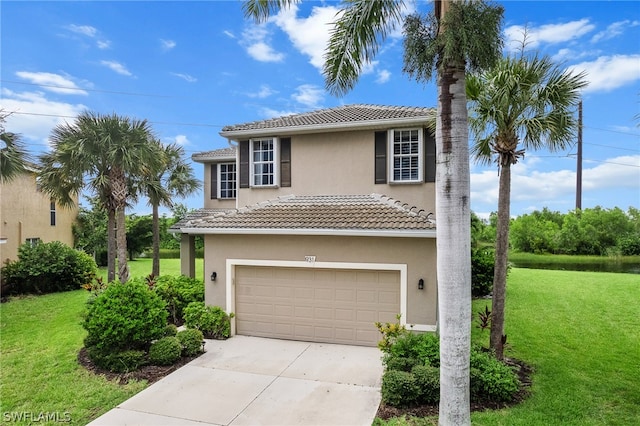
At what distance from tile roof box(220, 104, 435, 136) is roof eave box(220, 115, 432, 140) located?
0.10 feet

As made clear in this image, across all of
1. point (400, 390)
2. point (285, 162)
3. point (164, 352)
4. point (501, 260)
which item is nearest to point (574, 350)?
point (501, 260)

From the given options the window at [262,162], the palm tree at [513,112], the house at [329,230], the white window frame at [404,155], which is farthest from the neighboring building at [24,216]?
the palm tree at [513,112]

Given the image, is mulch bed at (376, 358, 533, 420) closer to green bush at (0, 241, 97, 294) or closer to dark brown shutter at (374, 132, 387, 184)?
dark brown shutter at (374, 132, 387, 184)

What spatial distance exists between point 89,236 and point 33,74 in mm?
14787

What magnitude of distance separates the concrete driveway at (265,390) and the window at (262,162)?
6060mm

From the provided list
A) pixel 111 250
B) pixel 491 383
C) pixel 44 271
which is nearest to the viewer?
pixel 491 383

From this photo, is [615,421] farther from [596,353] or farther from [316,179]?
[316,179]

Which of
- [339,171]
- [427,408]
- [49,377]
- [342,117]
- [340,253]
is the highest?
[342,117]

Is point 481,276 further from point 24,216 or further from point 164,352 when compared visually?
point 24,216

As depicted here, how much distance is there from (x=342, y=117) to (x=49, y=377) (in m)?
11.1

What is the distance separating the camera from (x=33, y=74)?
58.5 ft

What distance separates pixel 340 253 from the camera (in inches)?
403

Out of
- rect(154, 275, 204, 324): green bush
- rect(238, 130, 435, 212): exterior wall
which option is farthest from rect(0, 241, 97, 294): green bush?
rect(238, 130, 435, 212): exterior wall

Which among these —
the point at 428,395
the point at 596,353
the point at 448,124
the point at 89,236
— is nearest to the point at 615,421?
the point at 428,395
